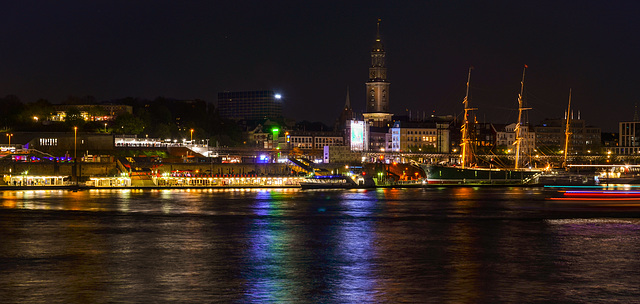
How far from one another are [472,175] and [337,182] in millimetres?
22923

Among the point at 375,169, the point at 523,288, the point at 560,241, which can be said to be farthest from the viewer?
the point at 375,169

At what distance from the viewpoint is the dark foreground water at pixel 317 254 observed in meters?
17.6

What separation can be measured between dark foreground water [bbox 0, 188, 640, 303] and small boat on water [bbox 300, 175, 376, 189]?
24435 millimetres

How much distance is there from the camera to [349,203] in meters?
46.7

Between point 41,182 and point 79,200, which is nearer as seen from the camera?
point 79,200

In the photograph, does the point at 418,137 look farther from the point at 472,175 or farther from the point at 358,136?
the point at 472,175

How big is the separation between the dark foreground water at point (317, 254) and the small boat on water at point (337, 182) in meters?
24.4

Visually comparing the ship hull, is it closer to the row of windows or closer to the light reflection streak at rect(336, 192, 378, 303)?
the row of windows

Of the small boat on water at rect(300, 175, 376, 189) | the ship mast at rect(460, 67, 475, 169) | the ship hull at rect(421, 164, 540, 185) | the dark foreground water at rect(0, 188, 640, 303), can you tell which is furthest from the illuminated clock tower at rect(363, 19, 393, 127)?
the dark foreground water at rect(0, 188, 640, 303)

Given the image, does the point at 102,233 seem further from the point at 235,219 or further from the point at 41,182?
the point at 41,182

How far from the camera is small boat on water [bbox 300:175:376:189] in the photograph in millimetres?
66750

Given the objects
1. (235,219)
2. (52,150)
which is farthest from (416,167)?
(235,219)

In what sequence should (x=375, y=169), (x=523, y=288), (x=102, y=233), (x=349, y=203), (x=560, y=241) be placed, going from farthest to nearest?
(x=375, y=169), (x=349, y=203), (x=102, y=233), (x=560, y=241), (x=523, y=288)

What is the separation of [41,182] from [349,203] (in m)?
32.5
